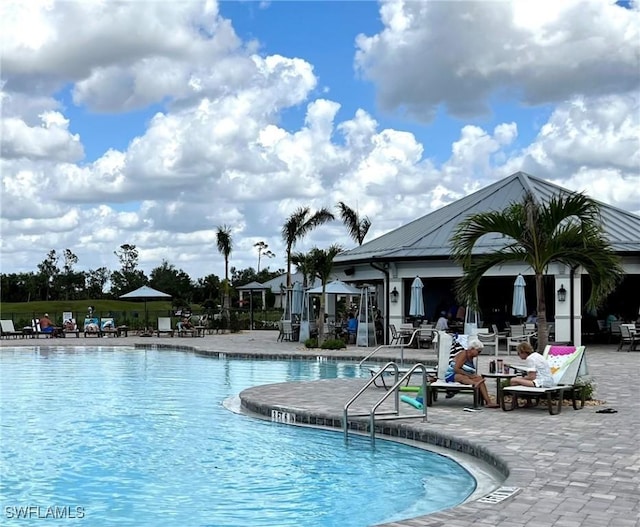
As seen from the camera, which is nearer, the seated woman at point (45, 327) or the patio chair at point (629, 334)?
the patio chair at point (629, 334)

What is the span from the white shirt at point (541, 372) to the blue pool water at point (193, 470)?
8.17 feet

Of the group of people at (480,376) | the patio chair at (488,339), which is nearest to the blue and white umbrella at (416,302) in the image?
the patio chair at (488,339)

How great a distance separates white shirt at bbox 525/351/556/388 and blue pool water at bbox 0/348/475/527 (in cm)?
249

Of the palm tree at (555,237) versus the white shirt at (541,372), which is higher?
the palm tree at (555,237)

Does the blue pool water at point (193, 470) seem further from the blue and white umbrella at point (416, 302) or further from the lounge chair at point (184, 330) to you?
the lounge chair at point (184, 330)

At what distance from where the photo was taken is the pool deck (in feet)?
18.9

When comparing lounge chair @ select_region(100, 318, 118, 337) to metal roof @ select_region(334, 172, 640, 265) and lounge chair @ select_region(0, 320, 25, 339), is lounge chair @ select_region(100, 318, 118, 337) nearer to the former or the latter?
lounge chair @ select_region(0, 320, 25, 339)

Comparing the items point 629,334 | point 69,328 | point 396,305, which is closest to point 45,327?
point 69,328

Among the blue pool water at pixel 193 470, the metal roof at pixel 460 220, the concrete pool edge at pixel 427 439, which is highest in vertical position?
the metal roof at pixel 460 220

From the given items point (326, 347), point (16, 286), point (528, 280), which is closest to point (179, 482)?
point (326, 347)

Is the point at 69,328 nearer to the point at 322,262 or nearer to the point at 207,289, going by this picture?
the point at 322,262

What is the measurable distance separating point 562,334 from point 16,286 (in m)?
59.7

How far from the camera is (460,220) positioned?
2952cm

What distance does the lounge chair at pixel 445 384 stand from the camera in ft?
37.8
